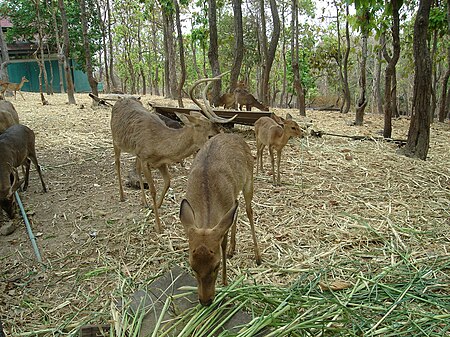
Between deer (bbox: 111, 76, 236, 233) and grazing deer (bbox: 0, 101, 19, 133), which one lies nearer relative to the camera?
deer (bbox: 111, 76, 236, 233)

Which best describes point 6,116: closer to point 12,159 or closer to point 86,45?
point 12,159

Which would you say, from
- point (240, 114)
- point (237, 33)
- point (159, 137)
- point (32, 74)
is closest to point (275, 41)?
point (237, 33)

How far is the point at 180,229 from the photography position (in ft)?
15.4

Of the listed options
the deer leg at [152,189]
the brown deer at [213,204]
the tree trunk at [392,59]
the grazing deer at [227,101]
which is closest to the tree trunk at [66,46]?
the grazing deer at [227,101]

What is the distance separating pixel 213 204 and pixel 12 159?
3.85m

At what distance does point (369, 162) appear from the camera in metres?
7.27

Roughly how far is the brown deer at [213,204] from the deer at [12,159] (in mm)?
2841

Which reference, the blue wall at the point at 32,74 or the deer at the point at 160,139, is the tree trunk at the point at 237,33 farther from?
the blue wall at the point at 32,74

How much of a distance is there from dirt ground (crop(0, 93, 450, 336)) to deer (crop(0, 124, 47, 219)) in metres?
0.32

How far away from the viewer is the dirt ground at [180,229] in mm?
3520

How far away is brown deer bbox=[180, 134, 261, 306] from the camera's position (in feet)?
8.51

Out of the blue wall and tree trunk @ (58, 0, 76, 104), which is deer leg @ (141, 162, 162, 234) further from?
the blue wall

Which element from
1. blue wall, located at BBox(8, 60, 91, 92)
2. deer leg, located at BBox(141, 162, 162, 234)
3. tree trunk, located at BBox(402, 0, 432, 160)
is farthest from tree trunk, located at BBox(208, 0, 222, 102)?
blue wall, located at BBox(8, 60, 91, 92)

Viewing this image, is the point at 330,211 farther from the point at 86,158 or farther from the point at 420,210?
the point at 86,158
